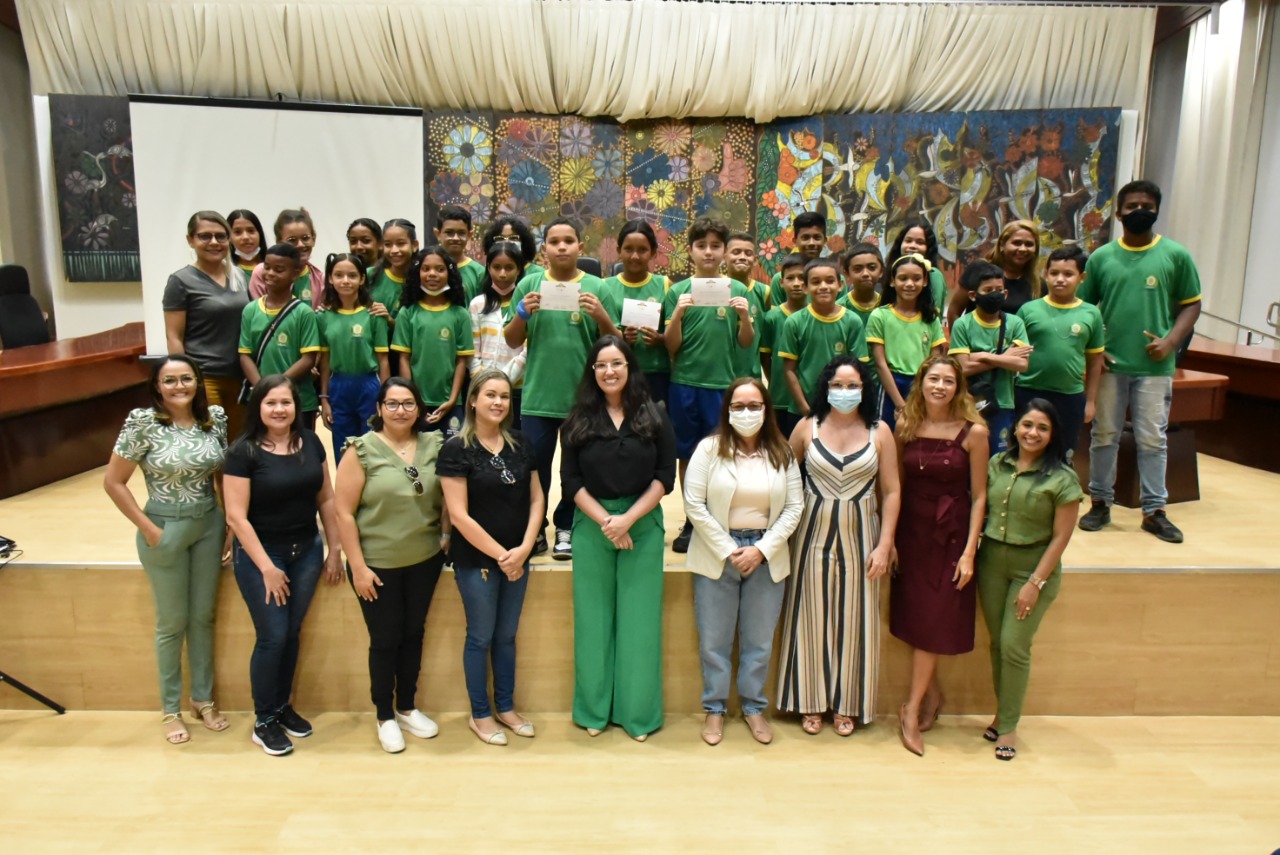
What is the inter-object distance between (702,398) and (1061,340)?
1553 millimetres

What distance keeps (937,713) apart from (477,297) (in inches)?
99.1

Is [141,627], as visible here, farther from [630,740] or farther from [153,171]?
[153,171]

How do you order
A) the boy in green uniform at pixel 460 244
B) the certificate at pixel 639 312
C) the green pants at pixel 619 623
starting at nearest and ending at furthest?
the green pants at pixel 619 623 < the certificate at pixel 639 312 < the boy in green uniform at pixel 460 244

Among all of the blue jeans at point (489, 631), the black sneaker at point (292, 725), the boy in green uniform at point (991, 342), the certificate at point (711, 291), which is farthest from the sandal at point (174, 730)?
the boy in green uniform at point (991, 342)

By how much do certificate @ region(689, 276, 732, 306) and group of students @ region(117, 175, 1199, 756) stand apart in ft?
0.11

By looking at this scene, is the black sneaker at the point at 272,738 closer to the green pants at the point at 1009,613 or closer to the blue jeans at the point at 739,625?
the blue jeans at the point at 739,625

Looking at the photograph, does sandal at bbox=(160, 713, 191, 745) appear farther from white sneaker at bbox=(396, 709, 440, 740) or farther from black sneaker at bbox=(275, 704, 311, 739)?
white sneaker at bbox=(396, 709, 440, 740)

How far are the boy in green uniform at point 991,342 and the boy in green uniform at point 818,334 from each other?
1.59 feet

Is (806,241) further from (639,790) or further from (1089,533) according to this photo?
(639,790)

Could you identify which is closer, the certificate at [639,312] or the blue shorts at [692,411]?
the certificate at [639,312]

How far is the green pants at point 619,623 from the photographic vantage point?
3.14 m

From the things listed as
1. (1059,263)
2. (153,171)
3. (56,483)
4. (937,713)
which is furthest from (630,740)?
(153,171)

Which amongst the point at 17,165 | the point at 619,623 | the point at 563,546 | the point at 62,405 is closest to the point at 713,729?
the point at 619,623

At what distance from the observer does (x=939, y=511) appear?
10.1 ft
